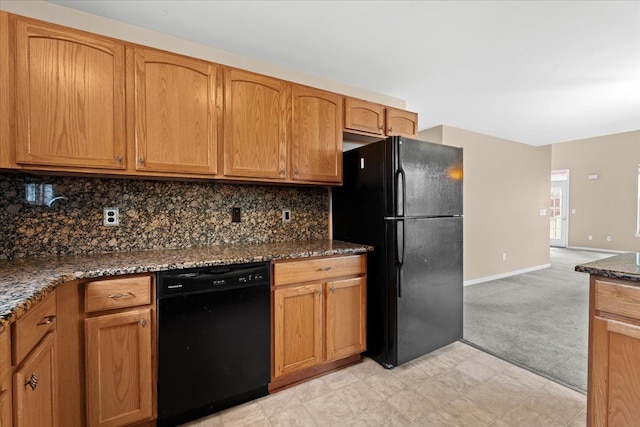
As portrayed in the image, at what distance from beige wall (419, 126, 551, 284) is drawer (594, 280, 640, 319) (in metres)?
3.13

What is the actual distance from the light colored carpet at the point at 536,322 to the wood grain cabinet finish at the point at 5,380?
9.48 feet

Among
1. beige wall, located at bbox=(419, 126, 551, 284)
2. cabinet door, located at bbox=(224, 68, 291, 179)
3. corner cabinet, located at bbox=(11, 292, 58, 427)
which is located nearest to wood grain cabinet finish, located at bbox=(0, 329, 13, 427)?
corner cabinet, located at bbox=(11, 292, 58, 427)

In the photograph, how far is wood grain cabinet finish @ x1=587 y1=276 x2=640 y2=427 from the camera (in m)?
1.23

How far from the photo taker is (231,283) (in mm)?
1690

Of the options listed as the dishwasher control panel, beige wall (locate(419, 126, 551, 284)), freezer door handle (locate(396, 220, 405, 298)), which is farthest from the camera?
beige wall (locate(419, 126, 551, 284))

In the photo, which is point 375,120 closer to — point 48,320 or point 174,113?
point 174,113

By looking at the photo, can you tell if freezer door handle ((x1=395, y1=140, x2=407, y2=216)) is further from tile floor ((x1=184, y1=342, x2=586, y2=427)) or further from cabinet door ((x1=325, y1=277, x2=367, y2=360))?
tile floor ((x1=184, y1=342, x2=586, y2=427))

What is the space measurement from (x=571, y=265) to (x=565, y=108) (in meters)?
3.80

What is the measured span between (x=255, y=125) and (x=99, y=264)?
126 cm

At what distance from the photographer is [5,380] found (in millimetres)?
858

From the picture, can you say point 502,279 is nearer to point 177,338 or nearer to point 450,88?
point 450,88

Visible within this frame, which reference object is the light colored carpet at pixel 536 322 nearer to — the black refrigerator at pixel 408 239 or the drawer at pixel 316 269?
the black refrigerator at pixel 408 239

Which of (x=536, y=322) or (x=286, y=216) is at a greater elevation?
(x=286, y=216)

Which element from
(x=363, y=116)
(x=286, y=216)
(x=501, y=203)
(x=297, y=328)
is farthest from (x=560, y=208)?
(x=297, y=328)
